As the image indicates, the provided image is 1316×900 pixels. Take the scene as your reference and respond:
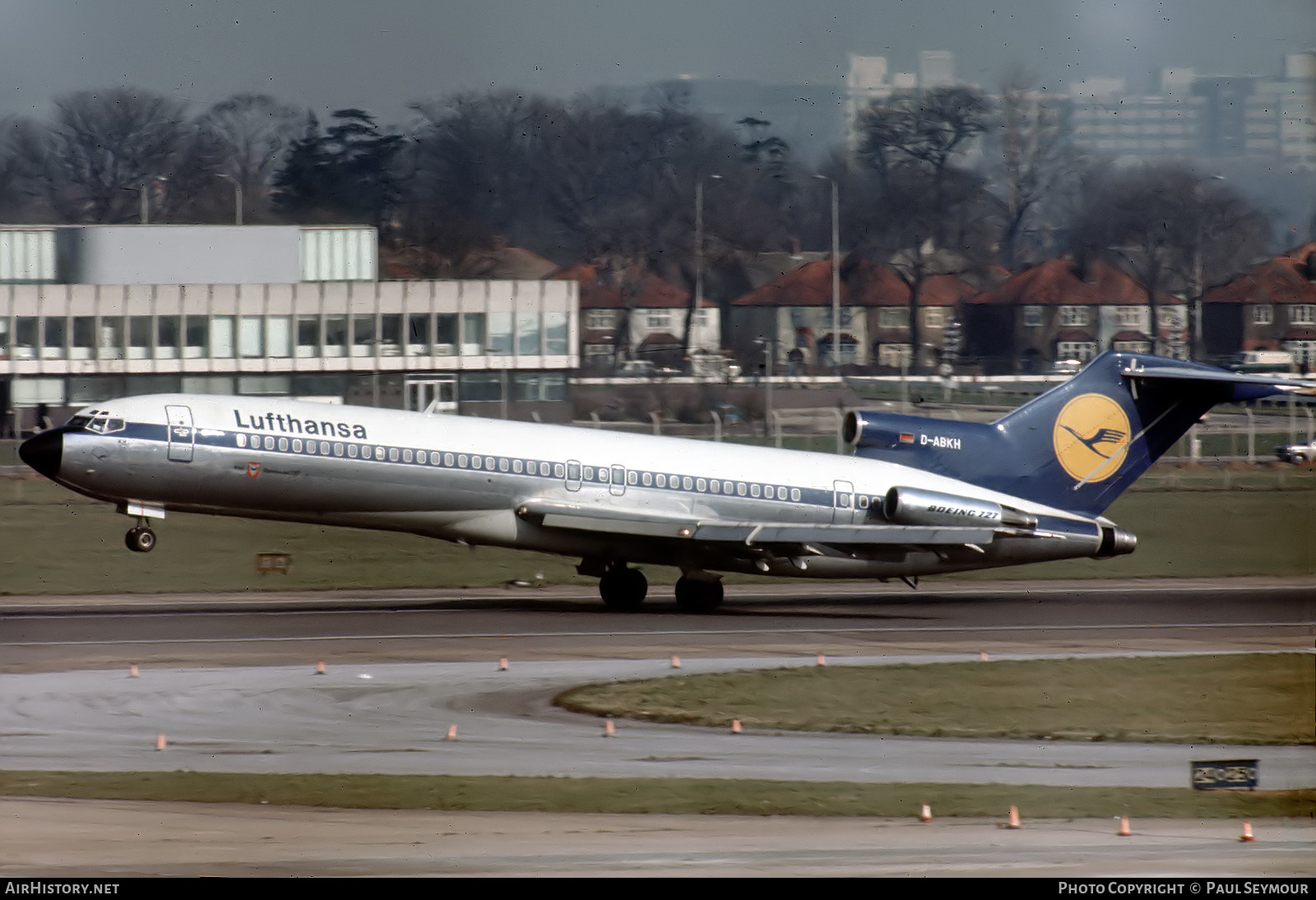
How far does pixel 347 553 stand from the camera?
35.6 m

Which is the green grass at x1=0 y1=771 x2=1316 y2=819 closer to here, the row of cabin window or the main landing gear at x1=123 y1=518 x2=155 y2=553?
the main landing gear at x1=123 y1=518 x2=155 y2=553

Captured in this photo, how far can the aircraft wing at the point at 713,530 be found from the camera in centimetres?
3003

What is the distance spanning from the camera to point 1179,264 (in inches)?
1442

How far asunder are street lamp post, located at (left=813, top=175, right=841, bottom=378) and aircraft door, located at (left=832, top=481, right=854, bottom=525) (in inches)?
282

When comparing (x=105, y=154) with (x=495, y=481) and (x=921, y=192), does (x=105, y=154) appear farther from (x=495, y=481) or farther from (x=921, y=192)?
(x=921, y=192)

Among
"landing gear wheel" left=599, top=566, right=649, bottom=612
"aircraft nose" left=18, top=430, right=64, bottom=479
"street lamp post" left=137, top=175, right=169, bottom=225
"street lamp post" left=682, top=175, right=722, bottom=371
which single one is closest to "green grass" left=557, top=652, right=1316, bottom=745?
"landing gear wheel" left=599, top=566, right=649, bottom=612

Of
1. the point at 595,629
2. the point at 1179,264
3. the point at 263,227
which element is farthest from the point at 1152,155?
the point at 263,227

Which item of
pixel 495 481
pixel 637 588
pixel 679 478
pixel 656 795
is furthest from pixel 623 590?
pixel 656 795

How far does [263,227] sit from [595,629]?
11.5 m

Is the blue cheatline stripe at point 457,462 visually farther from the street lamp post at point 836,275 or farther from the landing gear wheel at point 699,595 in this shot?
the street lamp post at point 836,275

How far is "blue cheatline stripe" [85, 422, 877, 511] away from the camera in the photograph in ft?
92.3

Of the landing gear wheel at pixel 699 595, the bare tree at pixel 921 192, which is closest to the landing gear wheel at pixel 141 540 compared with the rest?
the landing gear wheel at pixel 699 595

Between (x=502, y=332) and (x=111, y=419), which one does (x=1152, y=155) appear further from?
(x=111, y=419)

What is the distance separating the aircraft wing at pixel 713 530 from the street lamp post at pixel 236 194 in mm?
8361
